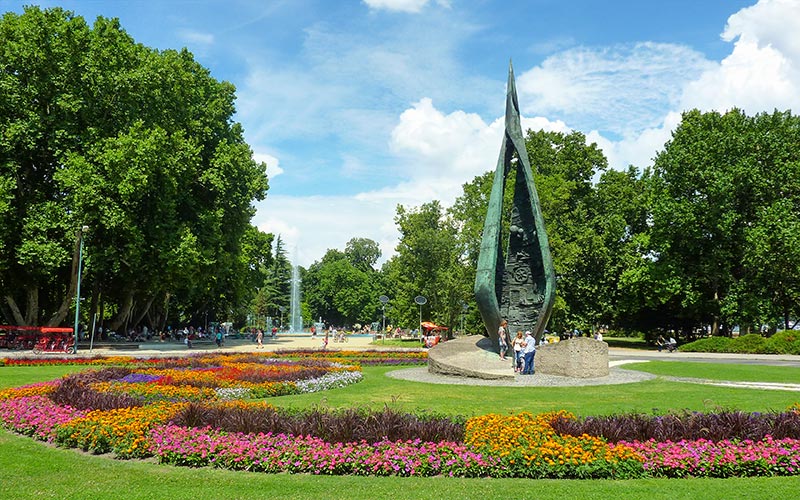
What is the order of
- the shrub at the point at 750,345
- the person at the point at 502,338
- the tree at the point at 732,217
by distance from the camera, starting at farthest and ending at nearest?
the tree at the point at 732,217
the shrub at the point at 750,345
the person at the point at 502,338

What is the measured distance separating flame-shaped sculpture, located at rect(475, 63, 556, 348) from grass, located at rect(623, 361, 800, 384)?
4962mm

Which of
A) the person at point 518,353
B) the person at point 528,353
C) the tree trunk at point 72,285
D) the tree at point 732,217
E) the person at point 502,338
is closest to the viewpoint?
the person at point 528,353

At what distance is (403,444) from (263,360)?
15827 millimetres

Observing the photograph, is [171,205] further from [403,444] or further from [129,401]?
[403,444]

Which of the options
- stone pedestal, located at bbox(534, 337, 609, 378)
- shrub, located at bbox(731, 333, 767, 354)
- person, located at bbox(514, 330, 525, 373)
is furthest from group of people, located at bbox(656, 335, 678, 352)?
person, located at bbox(514, 330, 525, 373)

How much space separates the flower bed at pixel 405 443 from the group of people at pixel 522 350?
889 cm

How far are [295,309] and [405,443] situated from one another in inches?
3326

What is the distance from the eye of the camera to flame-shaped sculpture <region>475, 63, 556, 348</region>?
768 inches

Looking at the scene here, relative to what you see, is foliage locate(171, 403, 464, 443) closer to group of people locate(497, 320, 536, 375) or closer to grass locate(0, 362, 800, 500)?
grass locate(0, 362, 800, 500)

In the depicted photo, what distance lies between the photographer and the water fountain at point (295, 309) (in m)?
88.5

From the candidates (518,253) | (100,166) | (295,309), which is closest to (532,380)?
(518,253)

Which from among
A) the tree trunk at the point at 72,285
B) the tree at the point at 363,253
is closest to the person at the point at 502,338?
the tree trunk at the point at 72,285

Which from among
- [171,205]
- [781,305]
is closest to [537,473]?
[171,205]

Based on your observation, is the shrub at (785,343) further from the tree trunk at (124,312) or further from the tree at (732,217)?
the tree trunk at (124,312)
